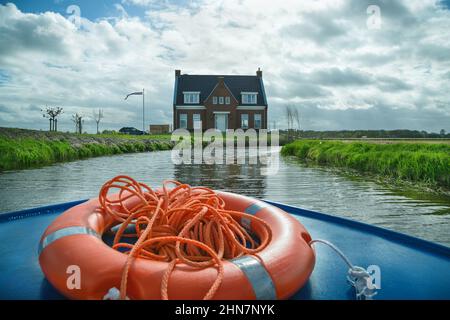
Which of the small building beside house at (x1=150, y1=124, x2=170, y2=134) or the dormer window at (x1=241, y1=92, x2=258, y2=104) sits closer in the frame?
the dormer window at (x1=241, y1=92, x2=258, y2=104)

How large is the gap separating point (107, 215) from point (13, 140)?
10.7m

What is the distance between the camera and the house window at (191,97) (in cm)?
3325

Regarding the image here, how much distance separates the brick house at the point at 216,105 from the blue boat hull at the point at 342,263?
29.9 metres

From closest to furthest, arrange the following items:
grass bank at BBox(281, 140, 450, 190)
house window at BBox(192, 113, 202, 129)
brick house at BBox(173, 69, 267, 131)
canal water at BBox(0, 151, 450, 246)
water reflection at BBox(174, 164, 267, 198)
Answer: canal water at BBox(0, 151, 450, 246)
water reflection at BBox(174, 164, 267, 198)
grass bank at BBox(281, 140, 450, 190)
brick house at BBox(173, 69, 267, 131)
house window at BBox(192, 113, 202, 129)

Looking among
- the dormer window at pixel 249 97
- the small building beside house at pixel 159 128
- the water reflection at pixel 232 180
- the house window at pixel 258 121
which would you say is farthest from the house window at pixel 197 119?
the water reflection at pixel 232 180

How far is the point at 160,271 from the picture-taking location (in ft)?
5.15

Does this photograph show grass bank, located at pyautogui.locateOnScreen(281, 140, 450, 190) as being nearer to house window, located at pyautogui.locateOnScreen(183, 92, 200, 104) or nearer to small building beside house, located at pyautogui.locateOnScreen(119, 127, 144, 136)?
house window, located at pyautogui.locateOnScreen(183, 92, 200, 104)

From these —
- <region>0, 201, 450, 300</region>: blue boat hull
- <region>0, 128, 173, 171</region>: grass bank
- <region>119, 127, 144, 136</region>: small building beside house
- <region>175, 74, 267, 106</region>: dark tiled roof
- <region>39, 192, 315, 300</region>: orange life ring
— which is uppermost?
<region>175, 74, 267, 106</region>: dark tiled roof

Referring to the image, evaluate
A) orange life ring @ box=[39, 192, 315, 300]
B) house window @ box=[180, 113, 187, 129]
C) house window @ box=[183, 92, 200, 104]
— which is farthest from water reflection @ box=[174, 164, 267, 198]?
house window @ box=[183, 92, 200, 104]

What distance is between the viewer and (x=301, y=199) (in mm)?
6102

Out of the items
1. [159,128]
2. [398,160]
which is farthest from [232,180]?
[159,128]

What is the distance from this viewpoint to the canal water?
466 cm

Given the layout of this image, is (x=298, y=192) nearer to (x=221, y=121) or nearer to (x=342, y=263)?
(x=342, y=263)
